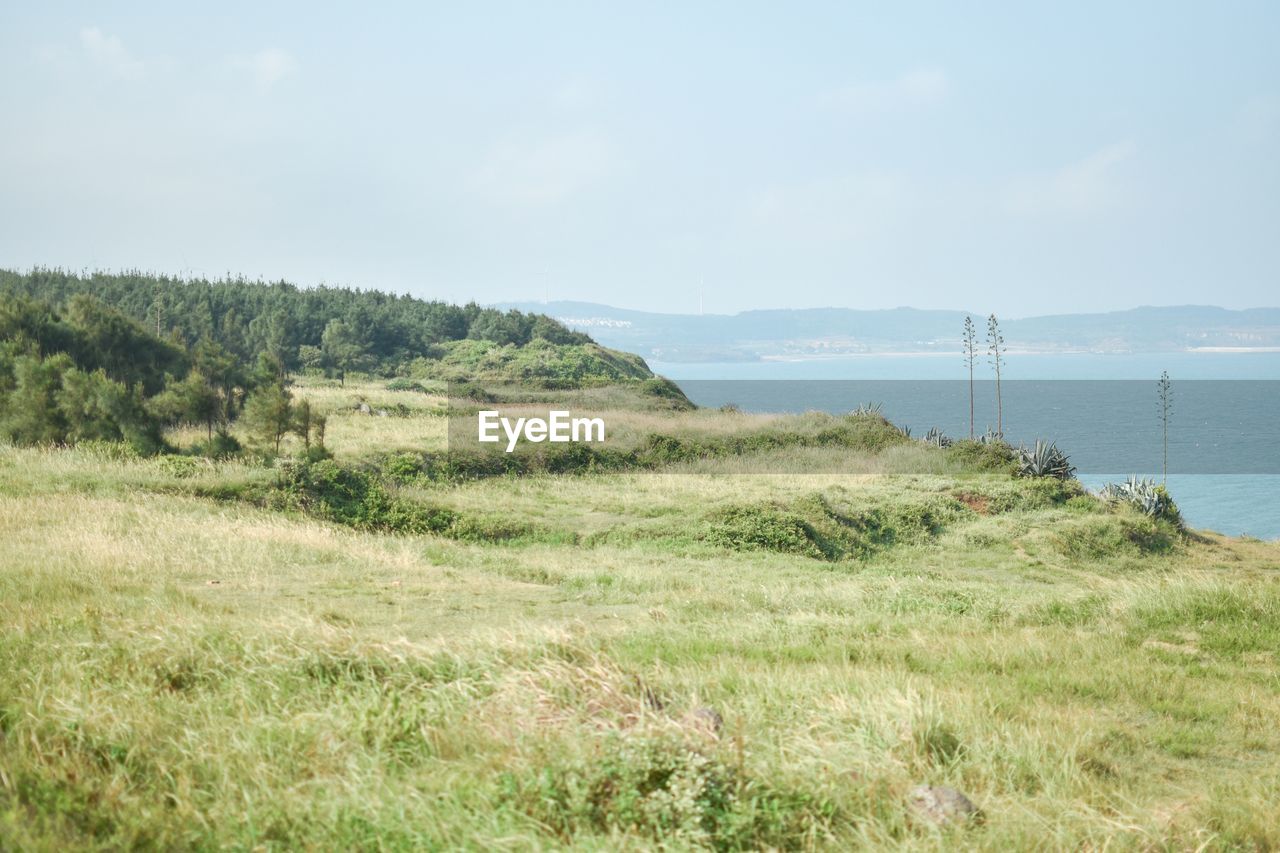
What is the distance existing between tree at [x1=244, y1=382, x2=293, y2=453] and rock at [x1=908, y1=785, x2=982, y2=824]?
2273 cm

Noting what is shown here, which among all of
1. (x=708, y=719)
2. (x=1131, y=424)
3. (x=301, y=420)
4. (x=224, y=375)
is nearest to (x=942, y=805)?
(x=708, y=719)

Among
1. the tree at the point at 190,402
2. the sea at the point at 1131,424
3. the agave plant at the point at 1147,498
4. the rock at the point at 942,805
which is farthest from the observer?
the sea at the point at 1131,424

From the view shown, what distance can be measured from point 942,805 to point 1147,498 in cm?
2506

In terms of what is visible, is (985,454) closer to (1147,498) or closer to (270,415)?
(1147,498)

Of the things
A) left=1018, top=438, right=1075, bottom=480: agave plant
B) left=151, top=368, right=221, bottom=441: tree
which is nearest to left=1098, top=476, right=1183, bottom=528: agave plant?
left=1018, top=438, right=1075, bottom=480: agave plant

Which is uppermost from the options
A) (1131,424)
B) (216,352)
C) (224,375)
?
(216,352)

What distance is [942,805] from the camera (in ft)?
15.3

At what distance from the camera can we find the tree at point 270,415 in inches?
A: 979

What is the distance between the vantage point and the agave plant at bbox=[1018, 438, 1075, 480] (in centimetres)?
2856

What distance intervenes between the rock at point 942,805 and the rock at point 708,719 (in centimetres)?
113

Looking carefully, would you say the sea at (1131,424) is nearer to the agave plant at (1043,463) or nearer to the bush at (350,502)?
the agave plant at (1043,463)

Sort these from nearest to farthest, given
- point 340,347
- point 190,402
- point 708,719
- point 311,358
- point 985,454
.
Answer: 1. point 708,719
2. point 190,402
3. point 985,454
4. point 311,358
5. point 340,347

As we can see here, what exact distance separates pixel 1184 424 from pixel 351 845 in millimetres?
108170

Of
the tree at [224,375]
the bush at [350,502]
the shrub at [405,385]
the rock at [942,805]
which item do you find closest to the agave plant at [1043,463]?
the bush at [350,502]
